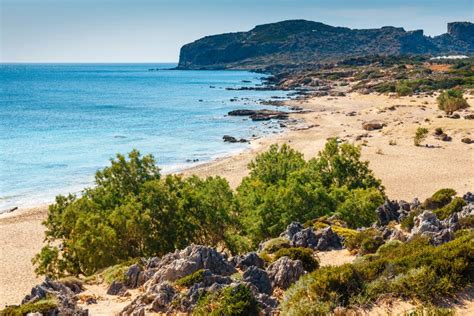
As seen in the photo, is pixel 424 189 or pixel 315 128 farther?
pixel 315 128

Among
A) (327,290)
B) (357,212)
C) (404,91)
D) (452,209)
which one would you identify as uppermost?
(404,91)

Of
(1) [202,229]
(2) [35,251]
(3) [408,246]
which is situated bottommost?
(2) [35,251]

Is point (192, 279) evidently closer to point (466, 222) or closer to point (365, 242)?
point (365, 242)

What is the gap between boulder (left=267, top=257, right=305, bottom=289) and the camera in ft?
55.1

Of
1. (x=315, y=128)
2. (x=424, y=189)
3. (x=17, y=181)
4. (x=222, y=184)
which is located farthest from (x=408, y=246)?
(x=315, y=128)

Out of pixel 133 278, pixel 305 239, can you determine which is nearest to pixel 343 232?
pixel 305 239

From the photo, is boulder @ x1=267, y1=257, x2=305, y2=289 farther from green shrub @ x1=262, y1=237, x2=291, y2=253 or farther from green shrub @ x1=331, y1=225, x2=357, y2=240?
green shrub @ x1=331, y1=225, x2=357, y2=240

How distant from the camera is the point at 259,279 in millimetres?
15969

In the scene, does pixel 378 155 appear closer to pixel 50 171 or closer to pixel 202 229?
pixel 202 229

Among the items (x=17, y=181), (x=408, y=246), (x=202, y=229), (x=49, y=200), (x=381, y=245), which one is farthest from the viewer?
(x=17, y=181)

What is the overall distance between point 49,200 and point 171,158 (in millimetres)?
22076

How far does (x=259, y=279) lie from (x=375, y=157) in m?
45.0

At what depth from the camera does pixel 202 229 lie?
26.8 meters

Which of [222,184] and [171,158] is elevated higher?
[222,184]
